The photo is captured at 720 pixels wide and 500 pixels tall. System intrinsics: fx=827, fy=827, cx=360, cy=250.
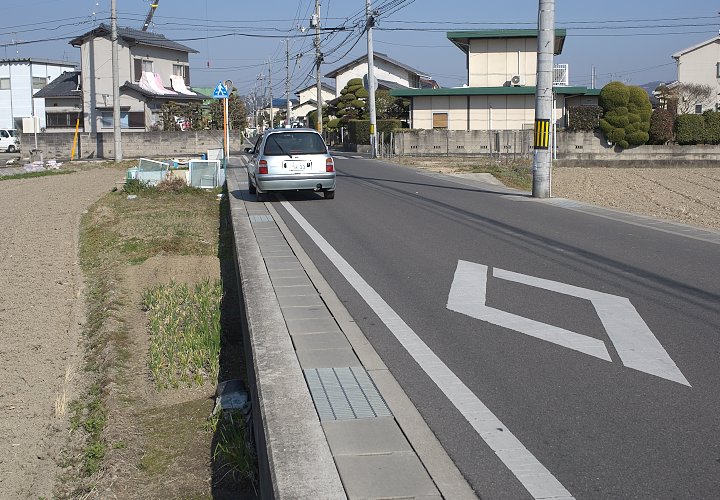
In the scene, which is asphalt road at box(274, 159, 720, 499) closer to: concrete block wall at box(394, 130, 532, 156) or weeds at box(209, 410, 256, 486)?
weeds at box(209, 410, 256, 486)

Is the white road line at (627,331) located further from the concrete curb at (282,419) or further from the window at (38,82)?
the window at (38,82)

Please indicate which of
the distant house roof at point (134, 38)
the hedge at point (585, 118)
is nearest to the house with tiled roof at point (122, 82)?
the distant house roof at point (134, 38)

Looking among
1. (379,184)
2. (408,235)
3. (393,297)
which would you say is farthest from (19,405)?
(379,184)

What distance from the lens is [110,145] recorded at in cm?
5078

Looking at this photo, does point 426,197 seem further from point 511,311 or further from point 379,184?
point 511,311

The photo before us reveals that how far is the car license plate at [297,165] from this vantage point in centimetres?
1859

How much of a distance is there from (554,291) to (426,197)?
439 inches

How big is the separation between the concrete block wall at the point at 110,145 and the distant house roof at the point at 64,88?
9040 mm

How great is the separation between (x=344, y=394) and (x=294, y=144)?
562 inches

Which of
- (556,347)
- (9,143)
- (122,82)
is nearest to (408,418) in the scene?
(556,347)

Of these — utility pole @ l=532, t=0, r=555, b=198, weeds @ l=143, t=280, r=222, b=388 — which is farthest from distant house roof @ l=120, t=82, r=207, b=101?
weeds @ l=143, t=280, r=222, b=388

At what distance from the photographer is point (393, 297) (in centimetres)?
838

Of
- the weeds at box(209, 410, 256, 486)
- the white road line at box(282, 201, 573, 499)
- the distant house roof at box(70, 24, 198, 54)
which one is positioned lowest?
the weeds at box(209, 410, 256, 486)

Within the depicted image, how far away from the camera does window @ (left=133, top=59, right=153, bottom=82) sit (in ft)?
189
